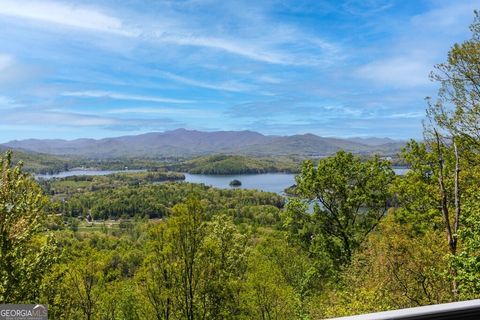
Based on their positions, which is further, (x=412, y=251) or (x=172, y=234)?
(x=172, y=234)

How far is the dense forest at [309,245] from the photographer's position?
788 centimetres

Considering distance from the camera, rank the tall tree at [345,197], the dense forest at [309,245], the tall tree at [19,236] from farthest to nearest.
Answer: the tall tree at [345,197] < the dense forest at [309,245] < the tall tree at [19,236]

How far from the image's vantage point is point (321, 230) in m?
14.9

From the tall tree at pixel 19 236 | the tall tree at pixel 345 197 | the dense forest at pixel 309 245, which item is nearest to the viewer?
the tall tree at pixel 19 236

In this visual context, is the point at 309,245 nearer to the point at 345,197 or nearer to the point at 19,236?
the point at 345,197

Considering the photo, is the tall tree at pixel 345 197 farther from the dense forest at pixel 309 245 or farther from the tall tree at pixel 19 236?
the tall tree at pixel 19 236

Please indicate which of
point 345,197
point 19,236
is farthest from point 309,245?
point 19,236

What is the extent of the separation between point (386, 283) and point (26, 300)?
26.4ft

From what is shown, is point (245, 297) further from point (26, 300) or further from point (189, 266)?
point (26, 300)

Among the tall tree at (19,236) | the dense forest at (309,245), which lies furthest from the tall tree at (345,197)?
the tall tree at (19,236)

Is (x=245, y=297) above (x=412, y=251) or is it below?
below

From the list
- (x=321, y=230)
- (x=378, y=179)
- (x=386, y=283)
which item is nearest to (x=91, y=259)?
(x=321, y=230)

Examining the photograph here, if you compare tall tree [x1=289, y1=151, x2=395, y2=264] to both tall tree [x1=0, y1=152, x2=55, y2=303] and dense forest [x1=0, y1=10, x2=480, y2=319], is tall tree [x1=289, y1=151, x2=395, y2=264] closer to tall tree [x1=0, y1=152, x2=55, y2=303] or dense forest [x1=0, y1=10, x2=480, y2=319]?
dense forest [x1=0, y1=10, x2=480, y2=319]

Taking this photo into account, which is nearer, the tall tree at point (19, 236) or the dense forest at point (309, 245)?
the tall tree at point (19, 236)
